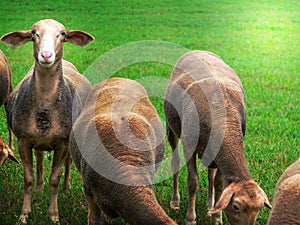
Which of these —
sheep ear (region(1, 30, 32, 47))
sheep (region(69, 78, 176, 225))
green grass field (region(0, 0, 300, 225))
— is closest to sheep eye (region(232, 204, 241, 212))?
sheep (region(69, 78, 176, 225))

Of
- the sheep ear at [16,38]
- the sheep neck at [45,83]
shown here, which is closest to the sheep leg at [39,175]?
the sheep neck at [45,83]

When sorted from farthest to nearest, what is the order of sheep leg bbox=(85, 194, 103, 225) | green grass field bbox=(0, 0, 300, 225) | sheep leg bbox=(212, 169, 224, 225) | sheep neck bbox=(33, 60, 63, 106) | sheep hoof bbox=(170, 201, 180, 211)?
green grass field bbox=(0, 0, 300, 225)
sheep hoof bbox=(170, 201, 180, 211)
sheep neck bbox=(33, 60, 63, 106)
sheep leg bbox=(212, 169, 224, 225)
sheep leg bbox=(85, 194, 103, 225)

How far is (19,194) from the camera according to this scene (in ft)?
20.3

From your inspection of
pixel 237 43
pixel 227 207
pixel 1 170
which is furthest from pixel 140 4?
pixel 227 207

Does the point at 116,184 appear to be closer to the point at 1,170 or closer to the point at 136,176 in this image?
the point at 136,176

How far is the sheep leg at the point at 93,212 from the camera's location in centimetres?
472

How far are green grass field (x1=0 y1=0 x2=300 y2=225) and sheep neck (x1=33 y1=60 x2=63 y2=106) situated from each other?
4.25ft

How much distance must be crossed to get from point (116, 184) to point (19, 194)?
2.40 metres

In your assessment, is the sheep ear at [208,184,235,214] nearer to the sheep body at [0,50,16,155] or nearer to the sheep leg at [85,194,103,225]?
the sheep leg at [85,194,103,225]

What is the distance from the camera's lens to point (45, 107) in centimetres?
545

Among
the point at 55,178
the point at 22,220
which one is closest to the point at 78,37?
the point at 55,178

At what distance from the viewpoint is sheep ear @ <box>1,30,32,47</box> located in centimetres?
553

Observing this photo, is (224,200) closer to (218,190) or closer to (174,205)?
(218,190)

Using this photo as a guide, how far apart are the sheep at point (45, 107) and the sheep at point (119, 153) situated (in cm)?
34
